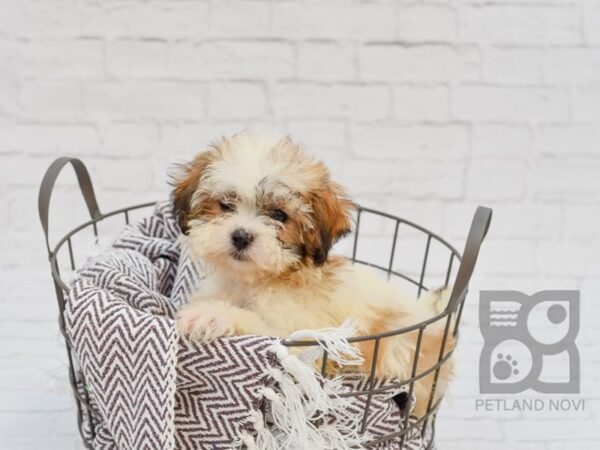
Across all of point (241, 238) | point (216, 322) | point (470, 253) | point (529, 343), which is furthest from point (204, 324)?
point (529, 343)

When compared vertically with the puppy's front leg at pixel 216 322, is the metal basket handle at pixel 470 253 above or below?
above

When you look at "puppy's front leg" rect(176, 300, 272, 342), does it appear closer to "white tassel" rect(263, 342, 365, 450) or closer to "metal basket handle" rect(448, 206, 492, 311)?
"white tassel" rect(263, 342, 365, 450)

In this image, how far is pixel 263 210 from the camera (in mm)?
1321

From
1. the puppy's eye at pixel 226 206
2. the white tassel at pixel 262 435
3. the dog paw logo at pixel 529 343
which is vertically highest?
the puppy's eye at pixel 226 206

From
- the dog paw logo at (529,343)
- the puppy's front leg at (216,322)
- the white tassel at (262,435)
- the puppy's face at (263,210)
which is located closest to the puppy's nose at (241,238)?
the puppy's face at (263,210)

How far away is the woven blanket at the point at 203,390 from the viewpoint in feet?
3.93

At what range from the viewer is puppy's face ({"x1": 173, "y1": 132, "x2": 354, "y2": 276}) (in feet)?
4.29

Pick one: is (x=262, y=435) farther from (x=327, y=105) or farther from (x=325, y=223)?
A: (x=327, y=105)

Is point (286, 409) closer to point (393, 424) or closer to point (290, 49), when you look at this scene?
point (393, 424)

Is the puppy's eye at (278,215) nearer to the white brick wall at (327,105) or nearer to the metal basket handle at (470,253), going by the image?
the metal basket handle at (470,253)

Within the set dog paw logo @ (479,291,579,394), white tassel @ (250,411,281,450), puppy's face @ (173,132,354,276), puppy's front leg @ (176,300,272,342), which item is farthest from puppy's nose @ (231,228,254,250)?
dog paw logo @ (479,291,579,394)

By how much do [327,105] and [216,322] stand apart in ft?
3.60

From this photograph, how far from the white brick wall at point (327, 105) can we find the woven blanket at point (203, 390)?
0.83 m

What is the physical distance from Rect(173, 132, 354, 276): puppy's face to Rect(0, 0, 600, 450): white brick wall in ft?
2.73
